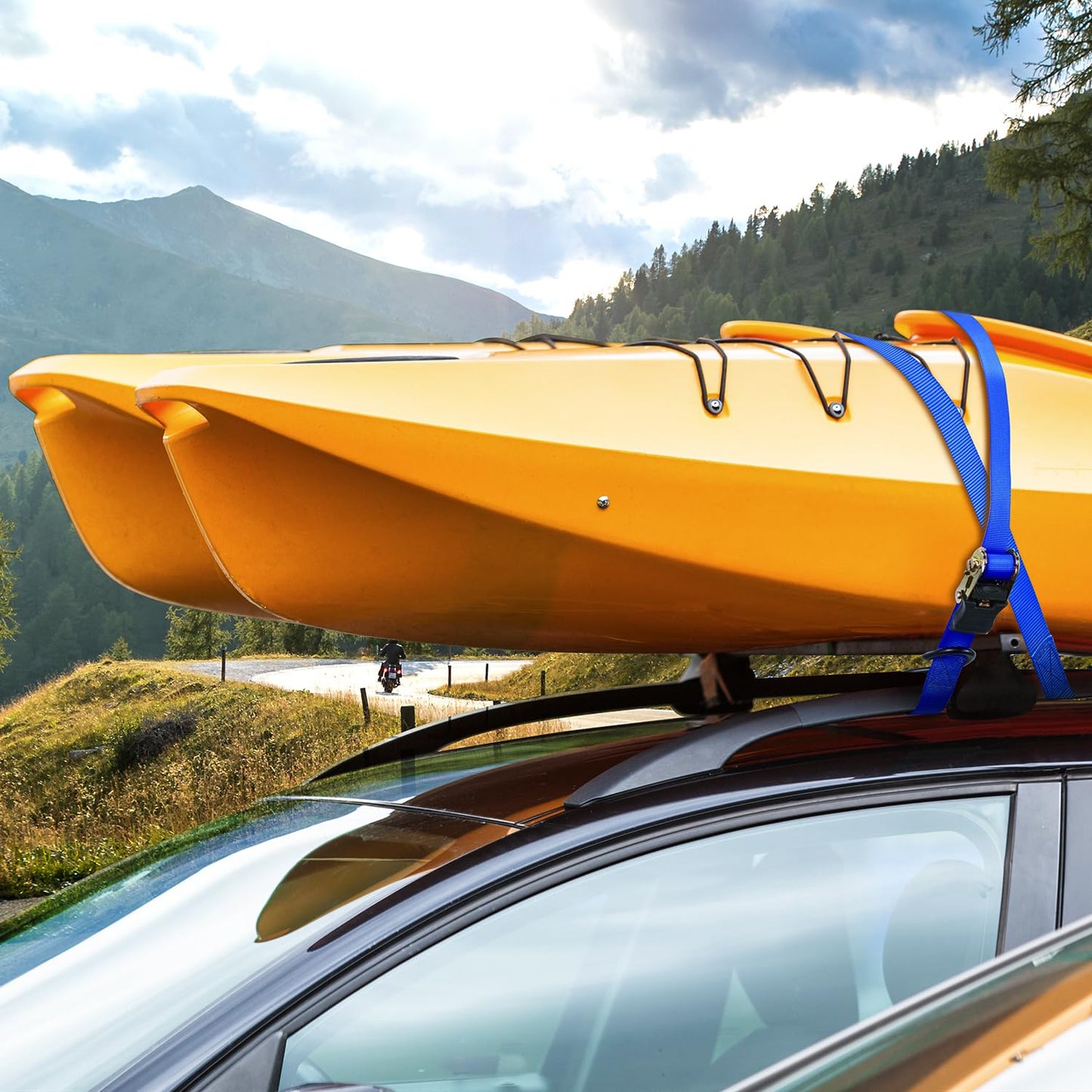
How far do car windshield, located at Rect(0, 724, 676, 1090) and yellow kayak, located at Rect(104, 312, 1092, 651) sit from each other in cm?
30

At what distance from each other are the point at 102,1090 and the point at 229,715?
18.4 m

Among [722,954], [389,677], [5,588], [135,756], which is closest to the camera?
[722,954]

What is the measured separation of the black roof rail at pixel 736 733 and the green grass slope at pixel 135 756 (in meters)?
3.97

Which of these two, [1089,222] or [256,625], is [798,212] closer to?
[256,625]

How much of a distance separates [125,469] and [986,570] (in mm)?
1484

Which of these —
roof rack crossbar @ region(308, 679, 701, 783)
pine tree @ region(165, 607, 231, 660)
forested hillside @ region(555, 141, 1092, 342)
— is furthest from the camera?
forested hillside @ region(555, 141, 1092, 342)

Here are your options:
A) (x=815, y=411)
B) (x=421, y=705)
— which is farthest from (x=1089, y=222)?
(x=815, y=411)

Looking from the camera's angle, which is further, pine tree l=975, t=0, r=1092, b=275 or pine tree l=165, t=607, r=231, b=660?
pine tree l=165, t=607, r=231, b=660

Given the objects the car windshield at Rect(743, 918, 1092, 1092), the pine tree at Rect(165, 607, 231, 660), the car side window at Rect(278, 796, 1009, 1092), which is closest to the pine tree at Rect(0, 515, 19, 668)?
Result: the pine tree at Rect(165, 607, 231, 660)

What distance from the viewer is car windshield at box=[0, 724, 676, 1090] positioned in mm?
1151

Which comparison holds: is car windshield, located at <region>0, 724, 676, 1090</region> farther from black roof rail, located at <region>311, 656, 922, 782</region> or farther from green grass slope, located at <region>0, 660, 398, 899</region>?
green grass slope, located at <region>0, 660, 398, 899</region>

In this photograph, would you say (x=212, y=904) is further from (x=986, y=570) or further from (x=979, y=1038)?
(x=986, y=570)

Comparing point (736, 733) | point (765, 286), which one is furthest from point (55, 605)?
point (736, 733)

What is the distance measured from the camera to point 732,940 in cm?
123
